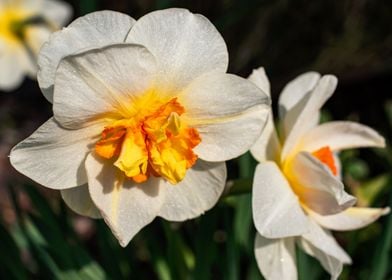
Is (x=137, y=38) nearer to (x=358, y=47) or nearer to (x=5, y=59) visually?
(x=5, y=59)

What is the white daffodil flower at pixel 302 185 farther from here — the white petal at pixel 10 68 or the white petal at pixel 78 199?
the white petal at pixel 10 68

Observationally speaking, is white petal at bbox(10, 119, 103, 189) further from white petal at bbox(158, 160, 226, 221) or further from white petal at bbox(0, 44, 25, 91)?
white petal at bbox(0, 44, 25, 91)

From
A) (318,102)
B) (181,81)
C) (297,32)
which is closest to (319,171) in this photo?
(318,102)

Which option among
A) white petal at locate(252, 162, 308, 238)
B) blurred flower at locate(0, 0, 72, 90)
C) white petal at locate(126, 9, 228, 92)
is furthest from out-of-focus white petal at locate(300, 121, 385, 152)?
blurred flower at locate(0, 0, 72, 90)

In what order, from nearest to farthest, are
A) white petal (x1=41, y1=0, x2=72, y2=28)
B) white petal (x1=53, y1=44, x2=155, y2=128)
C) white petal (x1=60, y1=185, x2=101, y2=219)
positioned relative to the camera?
white petal (x1=53, y1=44, x2=155, y2=128)
white petal (x1=60, y1=185, x2=101, y2=219)
white petal (x1=41, y1=0, x2=72, y2=28)

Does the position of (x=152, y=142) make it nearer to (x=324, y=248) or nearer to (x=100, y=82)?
(x=100, y=82)

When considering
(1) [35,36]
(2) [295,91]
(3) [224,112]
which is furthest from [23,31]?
(3) [224,112]
